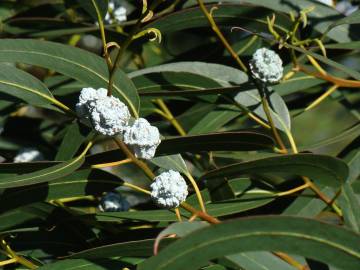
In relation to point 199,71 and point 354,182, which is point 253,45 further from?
point 354,182

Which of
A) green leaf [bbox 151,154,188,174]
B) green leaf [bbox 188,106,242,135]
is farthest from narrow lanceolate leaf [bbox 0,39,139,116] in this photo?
green leaf [bbox 188,106,242,135]

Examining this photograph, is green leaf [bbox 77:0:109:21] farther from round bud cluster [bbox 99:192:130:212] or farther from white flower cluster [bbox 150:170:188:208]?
round bud cluster [bbox 99:192:130:212]

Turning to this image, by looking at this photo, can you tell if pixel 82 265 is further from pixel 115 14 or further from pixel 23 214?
pixel 115 14

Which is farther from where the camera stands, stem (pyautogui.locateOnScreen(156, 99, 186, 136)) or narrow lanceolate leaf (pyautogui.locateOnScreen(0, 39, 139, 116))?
stem (pyautogui.locateOnScreen(156, 99, 186, 136))

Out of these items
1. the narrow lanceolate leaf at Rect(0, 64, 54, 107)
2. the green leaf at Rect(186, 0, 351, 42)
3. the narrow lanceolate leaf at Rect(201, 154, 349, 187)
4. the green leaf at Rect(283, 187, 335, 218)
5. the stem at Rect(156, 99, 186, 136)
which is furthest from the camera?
the stem at Rect(156, 99, 186, 136)

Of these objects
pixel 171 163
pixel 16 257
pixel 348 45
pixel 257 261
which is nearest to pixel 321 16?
pixel 348 45
